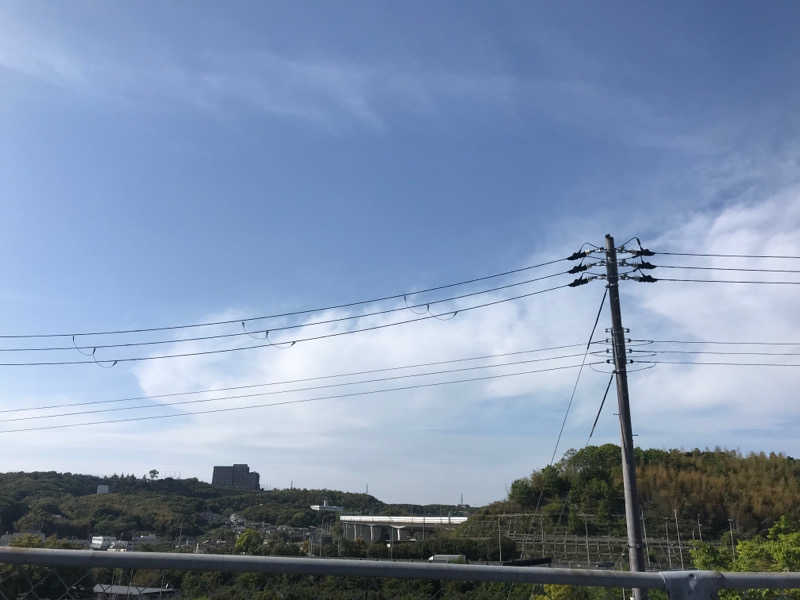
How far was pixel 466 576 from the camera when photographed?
237 cm

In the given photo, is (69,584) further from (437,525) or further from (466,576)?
(437,525)

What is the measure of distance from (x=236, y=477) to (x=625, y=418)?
138 meters

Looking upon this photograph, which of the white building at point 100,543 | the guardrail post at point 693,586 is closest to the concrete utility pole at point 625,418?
the white building at point 100,543

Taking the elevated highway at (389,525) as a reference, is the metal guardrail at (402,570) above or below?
above

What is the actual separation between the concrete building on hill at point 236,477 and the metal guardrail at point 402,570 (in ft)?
465

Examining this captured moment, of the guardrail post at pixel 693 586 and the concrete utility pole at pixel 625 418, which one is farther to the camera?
the concrete utility pole at pixel 625 418

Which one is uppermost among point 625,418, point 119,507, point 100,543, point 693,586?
point 625,418

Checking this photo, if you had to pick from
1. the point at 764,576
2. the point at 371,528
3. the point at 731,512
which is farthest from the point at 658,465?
the point at 764,576

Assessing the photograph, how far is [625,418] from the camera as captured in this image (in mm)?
13398

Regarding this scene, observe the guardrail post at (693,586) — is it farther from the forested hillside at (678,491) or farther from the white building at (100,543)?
the forested hillside at (678,491)

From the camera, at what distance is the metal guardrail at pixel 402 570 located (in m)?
2.35

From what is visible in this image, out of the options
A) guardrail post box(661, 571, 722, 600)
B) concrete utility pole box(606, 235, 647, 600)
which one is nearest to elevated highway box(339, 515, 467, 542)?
concrete utility pole box(606, 235, 647, 600)

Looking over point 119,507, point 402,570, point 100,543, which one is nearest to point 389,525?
point 119,507

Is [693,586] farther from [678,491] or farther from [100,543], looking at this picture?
[678,491]
